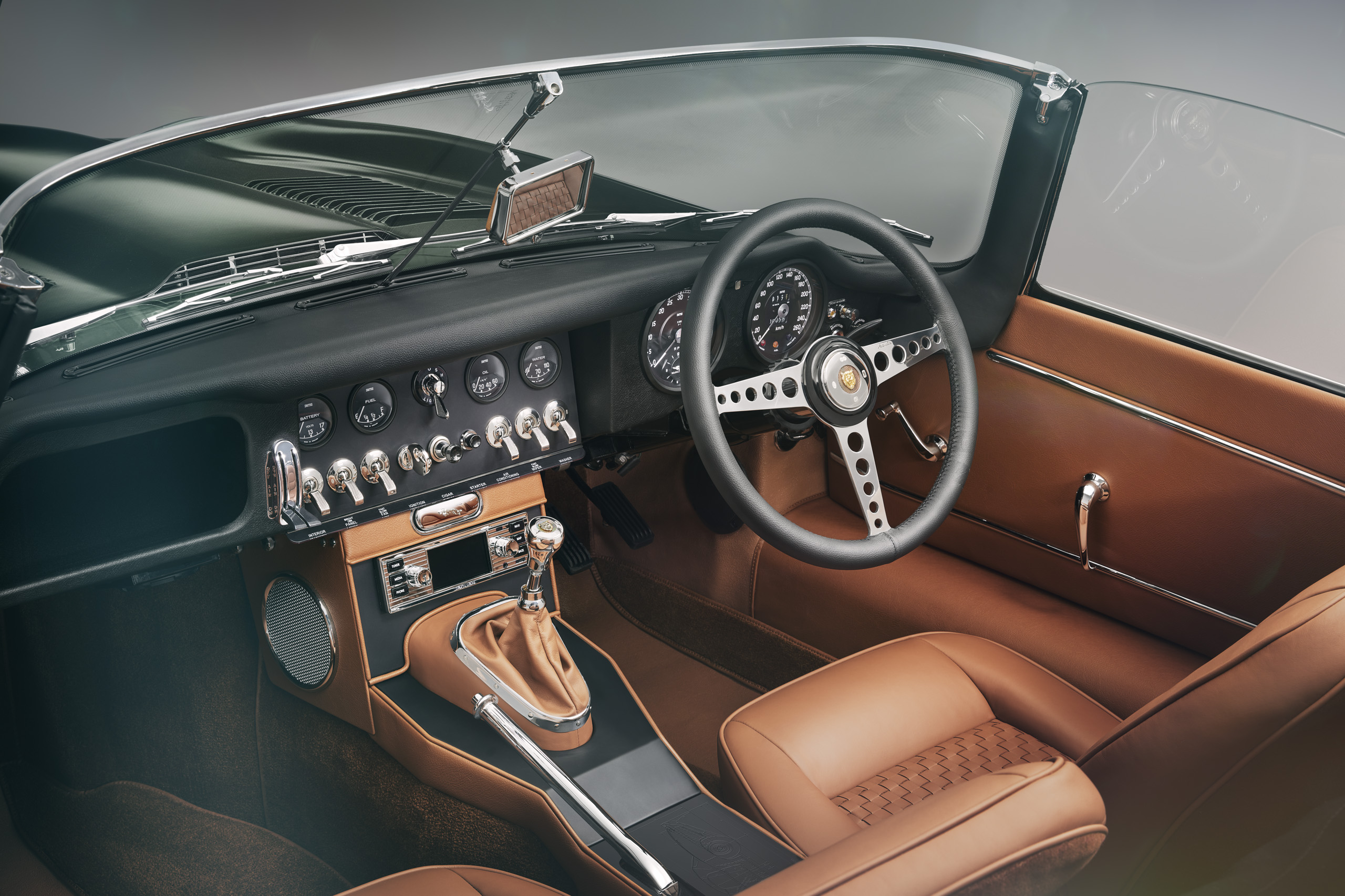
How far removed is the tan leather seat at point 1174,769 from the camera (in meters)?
0.80

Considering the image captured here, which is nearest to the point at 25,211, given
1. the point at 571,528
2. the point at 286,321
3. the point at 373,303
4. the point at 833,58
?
the point at 286,321

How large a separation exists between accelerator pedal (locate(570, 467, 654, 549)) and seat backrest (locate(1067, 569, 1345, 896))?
127 cm

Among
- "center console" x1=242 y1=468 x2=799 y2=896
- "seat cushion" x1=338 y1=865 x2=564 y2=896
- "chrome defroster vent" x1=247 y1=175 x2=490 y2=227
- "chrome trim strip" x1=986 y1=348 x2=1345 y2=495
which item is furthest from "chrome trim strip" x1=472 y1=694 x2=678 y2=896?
"chrome trim strip" x1=986 y1=348 x2=1345 y2=495

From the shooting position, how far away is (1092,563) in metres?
1.71

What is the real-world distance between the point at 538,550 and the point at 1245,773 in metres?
0.94

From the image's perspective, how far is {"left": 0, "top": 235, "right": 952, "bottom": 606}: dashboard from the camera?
1221mm

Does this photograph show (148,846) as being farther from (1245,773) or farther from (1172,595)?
(1172,595)

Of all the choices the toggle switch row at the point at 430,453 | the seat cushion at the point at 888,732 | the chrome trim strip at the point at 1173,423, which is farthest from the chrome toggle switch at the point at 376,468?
the chrome trim strip at the point at 1173,423

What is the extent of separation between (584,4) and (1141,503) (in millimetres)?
3157

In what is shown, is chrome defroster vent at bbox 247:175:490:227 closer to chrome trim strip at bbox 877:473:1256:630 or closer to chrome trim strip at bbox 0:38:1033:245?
chrome trim strip at bbox 0:38:1033:245

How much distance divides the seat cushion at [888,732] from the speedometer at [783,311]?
0.63 metres

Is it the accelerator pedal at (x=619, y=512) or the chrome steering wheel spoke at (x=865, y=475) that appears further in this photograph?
the accelerator pedal at (x=619, y=512)

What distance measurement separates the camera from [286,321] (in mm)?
1340

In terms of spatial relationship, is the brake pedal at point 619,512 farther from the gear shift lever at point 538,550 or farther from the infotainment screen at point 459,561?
the gear shift lever at point 538,550
